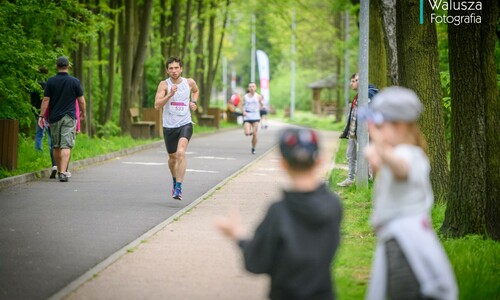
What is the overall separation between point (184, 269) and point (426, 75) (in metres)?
6.51

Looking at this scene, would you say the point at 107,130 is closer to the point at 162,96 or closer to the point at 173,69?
the point at 162,96

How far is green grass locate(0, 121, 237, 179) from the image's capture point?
1853 cm

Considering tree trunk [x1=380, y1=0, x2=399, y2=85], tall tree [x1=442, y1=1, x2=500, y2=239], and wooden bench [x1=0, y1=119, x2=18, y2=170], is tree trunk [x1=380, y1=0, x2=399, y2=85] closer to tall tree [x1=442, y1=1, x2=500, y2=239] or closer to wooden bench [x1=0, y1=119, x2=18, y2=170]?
tall tree [x1=442, y1=1, x2=500, y2=239]

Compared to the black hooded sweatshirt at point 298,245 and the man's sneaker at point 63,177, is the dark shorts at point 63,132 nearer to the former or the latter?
the man's sneaker at point 63,177

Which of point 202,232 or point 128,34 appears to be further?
point 128,34

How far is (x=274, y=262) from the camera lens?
4.88 metres

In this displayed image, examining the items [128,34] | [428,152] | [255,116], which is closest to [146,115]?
[128,34]

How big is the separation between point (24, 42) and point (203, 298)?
41.7 feet

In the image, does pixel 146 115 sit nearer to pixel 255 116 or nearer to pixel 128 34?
pixel 128 34

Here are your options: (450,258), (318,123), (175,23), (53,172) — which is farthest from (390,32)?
(318,123)

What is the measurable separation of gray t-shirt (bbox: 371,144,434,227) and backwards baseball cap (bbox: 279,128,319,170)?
44 centimetres

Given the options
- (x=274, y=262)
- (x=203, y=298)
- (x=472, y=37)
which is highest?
(x=472, y=37)

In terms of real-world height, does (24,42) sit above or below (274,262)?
above

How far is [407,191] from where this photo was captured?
5.00 metres
